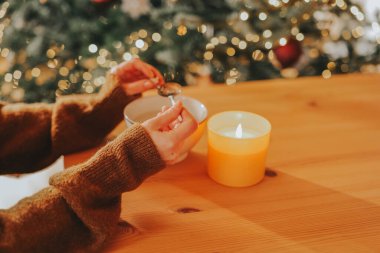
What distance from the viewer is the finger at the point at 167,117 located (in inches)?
23.1

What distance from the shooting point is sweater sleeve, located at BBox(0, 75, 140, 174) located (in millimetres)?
769

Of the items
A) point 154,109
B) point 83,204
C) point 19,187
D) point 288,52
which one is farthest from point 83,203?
point 288,52

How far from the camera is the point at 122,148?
0.57 m

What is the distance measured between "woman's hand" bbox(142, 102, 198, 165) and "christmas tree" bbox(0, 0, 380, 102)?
0.85 meters

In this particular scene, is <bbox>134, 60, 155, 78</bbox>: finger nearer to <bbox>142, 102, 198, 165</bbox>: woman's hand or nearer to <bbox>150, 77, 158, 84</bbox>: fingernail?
<bbox>150, 77, 158, 84</bbox>: fingernail

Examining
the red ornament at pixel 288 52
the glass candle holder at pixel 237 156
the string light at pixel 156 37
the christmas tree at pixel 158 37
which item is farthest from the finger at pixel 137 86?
the red ornament at pixel 288 52

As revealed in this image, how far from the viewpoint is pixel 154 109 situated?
76 centimetres

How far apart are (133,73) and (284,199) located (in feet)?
1.27

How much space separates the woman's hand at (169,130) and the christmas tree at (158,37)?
2.79 ft

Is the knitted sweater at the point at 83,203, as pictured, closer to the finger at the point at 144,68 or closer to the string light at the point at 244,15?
the finger at the point at 144,68

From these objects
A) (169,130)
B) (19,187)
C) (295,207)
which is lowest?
(19,187)

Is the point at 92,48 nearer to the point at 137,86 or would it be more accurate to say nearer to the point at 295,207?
the point at 137,86

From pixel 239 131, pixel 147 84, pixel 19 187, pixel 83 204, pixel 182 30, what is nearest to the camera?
pixel 83 204

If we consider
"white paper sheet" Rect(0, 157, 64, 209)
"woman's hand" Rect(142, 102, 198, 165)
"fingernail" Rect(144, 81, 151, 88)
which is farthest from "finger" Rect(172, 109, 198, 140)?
"white paper sheet" Rect(0, 157, 64, 209)
